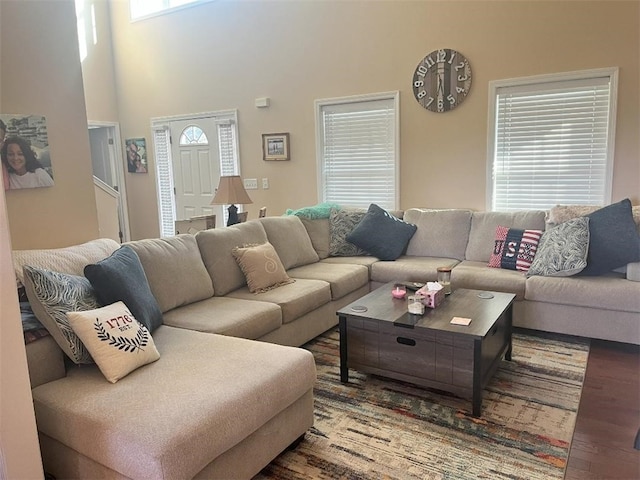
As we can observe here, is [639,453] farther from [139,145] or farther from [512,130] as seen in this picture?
[139,145]

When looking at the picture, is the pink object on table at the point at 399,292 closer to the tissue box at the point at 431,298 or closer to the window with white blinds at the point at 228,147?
the tissue box at the point at 431,298

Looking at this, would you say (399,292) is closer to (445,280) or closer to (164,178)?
(445,280)

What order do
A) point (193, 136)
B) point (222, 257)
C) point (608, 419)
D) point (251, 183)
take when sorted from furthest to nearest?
point (193, 136)
point (251, 183)
point (222, 257)
point (608, 419)

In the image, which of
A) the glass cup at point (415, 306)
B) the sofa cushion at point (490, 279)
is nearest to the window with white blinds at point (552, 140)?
the sofa cushion at point (490, 279)

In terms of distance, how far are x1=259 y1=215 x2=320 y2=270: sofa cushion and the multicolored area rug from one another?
118cm

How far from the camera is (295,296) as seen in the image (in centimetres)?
318

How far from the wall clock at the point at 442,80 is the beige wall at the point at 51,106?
10.1 ft

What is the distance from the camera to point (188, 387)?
1815 millimetres

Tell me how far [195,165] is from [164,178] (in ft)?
1.98

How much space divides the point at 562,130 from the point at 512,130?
417mm

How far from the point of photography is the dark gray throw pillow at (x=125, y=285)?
7.24 ft

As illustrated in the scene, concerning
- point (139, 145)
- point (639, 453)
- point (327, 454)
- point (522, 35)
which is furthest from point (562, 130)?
point (139, 145)

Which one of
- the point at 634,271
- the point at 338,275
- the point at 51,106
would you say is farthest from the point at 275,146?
the point at 634,271

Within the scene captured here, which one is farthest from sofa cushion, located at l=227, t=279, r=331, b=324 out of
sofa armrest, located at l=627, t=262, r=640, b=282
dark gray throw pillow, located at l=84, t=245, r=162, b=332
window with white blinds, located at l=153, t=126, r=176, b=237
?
window with white blinds, located at l=153, t=126, r=176, b=237
